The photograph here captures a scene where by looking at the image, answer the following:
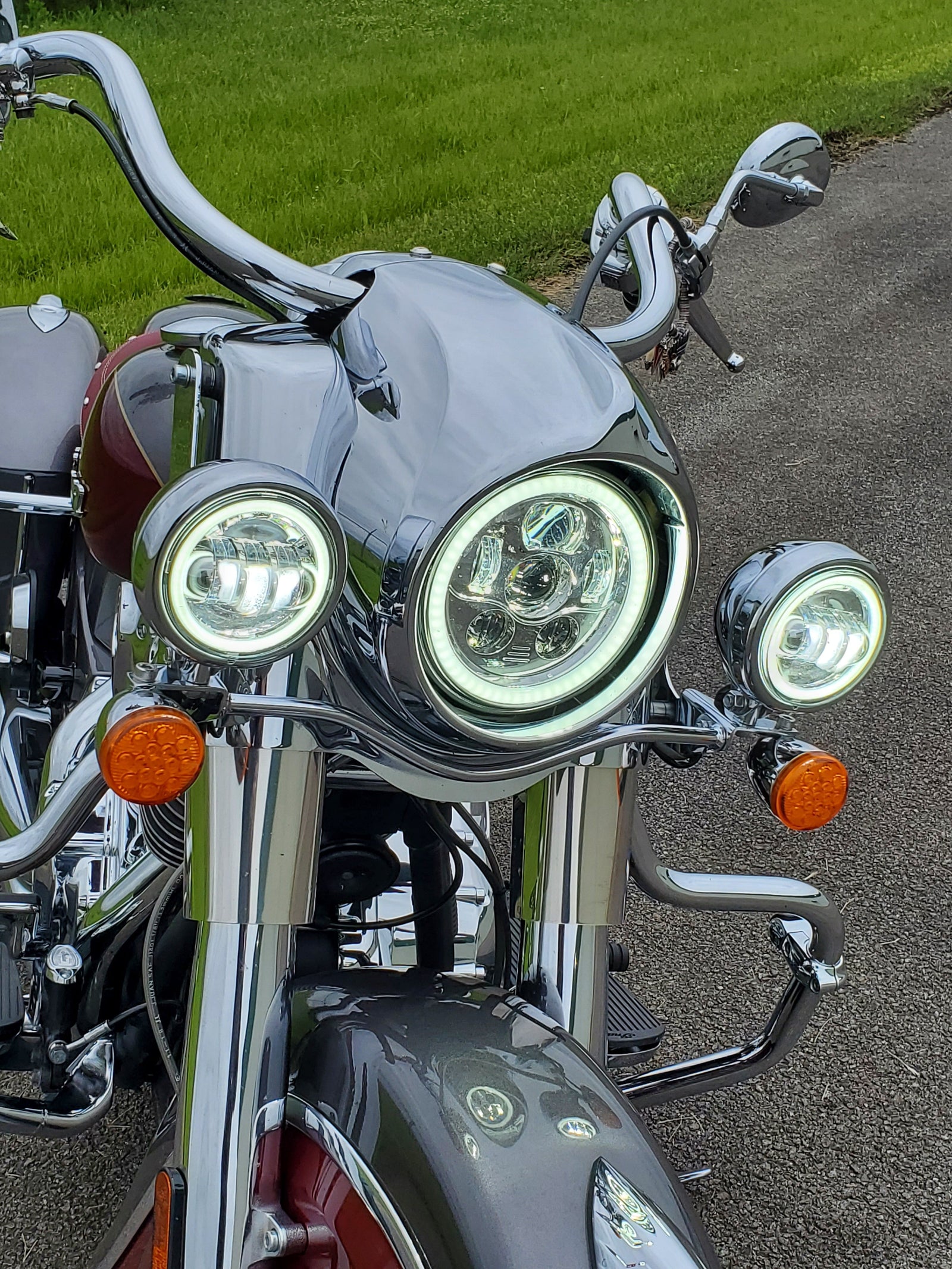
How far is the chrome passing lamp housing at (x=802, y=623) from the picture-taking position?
3.92ft

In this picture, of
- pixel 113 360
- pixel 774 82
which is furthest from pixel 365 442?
pixel 774 82

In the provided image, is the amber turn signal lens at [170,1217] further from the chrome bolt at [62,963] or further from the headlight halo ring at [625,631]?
the headlight halo ring at [625,631]

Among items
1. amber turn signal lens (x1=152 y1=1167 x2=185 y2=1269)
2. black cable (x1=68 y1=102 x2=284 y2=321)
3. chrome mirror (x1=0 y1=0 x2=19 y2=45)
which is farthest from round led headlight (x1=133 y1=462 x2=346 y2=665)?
chrome mirror (x1=0 y1=0 x2=19 y2=45)

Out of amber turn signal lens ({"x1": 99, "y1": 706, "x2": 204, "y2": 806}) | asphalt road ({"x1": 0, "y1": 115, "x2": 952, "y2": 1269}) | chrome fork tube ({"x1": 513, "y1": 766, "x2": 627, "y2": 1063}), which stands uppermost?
amber turn signal lens ({"x1": 99, "y1": 706, "x2": 204, "y2": 806})

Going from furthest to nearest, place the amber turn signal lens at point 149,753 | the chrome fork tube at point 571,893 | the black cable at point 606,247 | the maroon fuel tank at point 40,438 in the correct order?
the maroon fuel tank at point 40,438, the black cable at point 606,247, the chrome fork tube at point 571,893, the amber turn signal lens at point 149,753

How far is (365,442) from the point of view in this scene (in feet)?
3.61

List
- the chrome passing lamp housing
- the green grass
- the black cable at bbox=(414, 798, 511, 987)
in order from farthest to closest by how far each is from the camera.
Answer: the green grass, the black cable at bbox=(414, 798, 511, 987), the chrome passing lamp housing

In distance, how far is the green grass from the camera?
580 cm

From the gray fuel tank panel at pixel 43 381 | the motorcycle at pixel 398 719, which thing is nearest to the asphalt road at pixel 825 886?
the motorcycle at pixel 398 719

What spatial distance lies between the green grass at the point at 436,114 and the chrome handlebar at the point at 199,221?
11.6 feet

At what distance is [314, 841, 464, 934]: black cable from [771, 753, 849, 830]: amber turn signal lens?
0.40 m

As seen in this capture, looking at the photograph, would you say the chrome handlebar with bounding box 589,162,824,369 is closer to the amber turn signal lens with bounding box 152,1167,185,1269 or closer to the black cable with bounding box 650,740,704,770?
the black cable with bounding box 650,740,704,770

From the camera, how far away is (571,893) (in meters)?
1.31

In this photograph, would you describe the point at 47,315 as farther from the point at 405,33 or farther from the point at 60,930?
the point at 405,33
